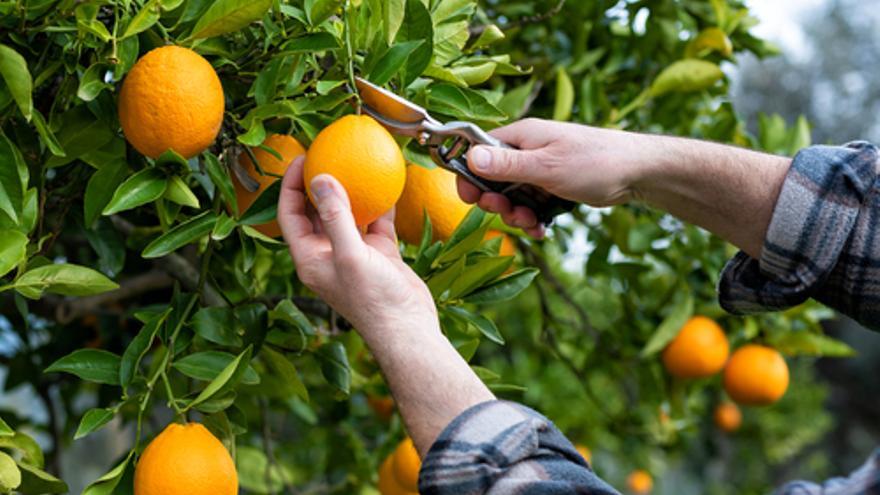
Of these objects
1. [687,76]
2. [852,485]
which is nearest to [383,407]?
[687,76]

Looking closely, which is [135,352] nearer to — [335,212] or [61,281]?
[61,281]

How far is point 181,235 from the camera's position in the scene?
82 cm

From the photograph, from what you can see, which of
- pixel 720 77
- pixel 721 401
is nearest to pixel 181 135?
pixel 720 77

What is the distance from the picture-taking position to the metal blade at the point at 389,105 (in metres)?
0.80

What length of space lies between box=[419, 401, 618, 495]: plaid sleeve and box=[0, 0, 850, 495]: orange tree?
0.71 ft

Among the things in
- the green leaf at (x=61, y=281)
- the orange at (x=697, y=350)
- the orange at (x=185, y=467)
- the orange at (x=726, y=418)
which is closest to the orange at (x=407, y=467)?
the orange at (x=185, y=467)

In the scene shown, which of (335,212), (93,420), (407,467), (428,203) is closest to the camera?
(335,212)

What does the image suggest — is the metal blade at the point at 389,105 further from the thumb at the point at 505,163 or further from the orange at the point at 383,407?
the orange at the point at 383,407

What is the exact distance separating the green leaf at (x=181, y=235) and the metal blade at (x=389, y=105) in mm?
173

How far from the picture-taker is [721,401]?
319 centimetres

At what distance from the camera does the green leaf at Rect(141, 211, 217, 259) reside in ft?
2.63

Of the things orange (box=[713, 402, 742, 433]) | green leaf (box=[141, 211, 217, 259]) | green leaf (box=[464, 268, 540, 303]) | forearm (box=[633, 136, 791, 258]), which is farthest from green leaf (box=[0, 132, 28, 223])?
orange (box=[713, 402, 742, 433])

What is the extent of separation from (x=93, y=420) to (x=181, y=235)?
0.18 meters

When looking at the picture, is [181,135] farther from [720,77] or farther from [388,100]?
[720,77]
